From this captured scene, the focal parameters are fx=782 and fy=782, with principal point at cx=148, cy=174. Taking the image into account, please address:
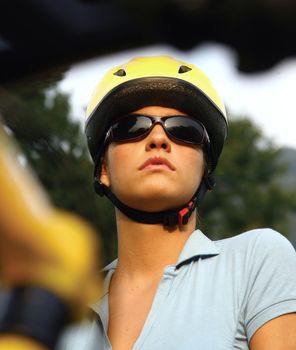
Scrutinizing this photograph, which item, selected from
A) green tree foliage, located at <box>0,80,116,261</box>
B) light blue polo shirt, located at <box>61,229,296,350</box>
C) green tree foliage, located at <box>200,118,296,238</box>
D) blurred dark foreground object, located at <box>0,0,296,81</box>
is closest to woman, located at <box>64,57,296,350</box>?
light blue polo shirt, located at <box>61,229,296,350</box>

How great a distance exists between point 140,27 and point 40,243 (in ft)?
0.93

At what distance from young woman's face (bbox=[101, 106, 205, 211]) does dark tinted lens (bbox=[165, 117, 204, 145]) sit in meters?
0.02

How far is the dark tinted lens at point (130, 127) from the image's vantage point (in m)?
2.36

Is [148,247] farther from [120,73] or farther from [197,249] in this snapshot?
[120,73]

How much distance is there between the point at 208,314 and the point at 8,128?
1.32 meters

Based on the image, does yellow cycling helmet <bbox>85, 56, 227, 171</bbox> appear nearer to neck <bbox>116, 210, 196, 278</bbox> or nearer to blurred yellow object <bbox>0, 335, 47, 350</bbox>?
neck <bbox>116, 210, 196, 278</bbox>

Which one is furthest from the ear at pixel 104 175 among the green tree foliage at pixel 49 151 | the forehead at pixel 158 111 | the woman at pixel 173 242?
the green tree foliage at pixel 49 151

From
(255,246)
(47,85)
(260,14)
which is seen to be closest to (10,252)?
(47,85)

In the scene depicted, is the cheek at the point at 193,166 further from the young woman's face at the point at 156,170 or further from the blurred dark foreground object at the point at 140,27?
the blurred dark foreground object at the point at 140,27

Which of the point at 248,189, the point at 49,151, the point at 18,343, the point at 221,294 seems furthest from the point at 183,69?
Answer: the point at 248,189

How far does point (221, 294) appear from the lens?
2119mm

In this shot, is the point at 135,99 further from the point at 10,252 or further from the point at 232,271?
A: the point at 10,252

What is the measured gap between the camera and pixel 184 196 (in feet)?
7.84

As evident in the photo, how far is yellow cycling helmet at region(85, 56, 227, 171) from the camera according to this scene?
248 centimetres
